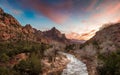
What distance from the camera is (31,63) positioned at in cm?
2945

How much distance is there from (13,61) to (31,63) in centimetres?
493

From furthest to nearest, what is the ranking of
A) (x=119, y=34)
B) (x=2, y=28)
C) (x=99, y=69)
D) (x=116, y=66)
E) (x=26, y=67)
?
(x=2, y=28), (x=119, y=34), (x=26, y=67), (x=99, y=69), (x=116, y=66)

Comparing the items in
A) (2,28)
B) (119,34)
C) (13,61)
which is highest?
(2,28)

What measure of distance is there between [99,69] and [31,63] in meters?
9.94

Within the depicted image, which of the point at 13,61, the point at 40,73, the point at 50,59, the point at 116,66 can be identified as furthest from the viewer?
the point at 50,59

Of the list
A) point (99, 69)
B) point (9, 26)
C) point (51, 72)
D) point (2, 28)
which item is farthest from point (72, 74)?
point (9, 26)

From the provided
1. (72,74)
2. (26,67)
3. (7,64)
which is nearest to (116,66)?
(72,74)

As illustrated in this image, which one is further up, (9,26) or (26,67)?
(9,26)

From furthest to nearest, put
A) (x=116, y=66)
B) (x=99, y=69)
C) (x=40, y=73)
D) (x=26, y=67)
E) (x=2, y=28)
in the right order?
(x=2, y=28)
(x=40, y=73)
(x=26, y=67)
(x=99, y=69)
(x=116, y=66)

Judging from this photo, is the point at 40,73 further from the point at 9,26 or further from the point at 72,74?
the point at 9,26

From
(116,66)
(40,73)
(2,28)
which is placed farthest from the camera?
(2,28)

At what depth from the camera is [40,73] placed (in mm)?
30266

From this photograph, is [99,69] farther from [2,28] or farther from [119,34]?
[2,28]

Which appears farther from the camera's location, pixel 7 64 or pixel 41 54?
pixel 41 54
